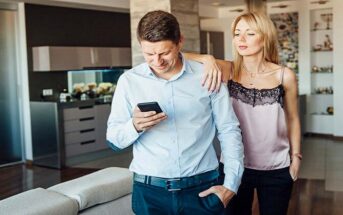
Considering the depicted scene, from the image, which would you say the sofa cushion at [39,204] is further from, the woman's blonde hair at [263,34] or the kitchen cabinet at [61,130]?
the kitchen cabinet at [61,130]

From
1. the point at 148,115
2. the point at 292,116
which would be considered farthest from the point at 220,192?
the point at 292,116

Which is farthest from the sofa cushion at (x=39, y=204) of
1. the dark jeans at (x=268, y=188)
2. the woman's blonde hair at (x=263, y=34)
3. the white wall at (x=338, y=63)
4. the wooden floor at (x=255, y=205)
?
the white wall at (x=338, y=63)

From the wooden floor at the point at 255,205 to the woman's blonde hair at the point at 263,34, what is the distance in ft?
7.89

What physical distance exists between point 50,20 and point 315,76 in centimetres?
507

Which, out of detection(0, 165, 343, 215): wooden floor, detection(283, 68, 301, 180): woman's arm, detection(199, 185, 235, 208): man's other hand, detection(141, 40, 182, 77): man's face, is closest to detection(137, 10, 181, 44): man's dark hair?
detection(141, 40, 182, 77): man's face

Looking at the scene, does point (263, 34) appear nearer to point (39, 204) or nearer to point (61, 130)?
point (39, 204)

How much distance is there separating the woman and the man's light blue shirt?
36 centimetres

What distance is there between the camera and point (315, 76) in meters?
9.11

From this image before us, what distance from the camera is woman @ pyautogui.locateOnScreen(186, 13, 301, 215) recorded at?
6.79ft

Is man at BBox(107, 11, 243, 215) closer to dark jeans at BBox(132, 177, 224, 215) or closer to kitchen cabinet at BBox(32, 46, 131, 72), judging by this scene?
dark jeans at BBox(132, 177, 224, 215)

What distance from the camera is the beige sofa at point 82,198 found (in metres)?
2.05

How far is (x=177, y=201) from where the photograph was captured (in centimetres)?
164

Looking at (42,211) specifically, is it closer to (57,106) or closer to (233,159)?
(233,159)

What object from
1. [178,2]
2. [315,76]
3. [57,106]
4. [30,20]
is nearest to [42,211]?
[178,2]
